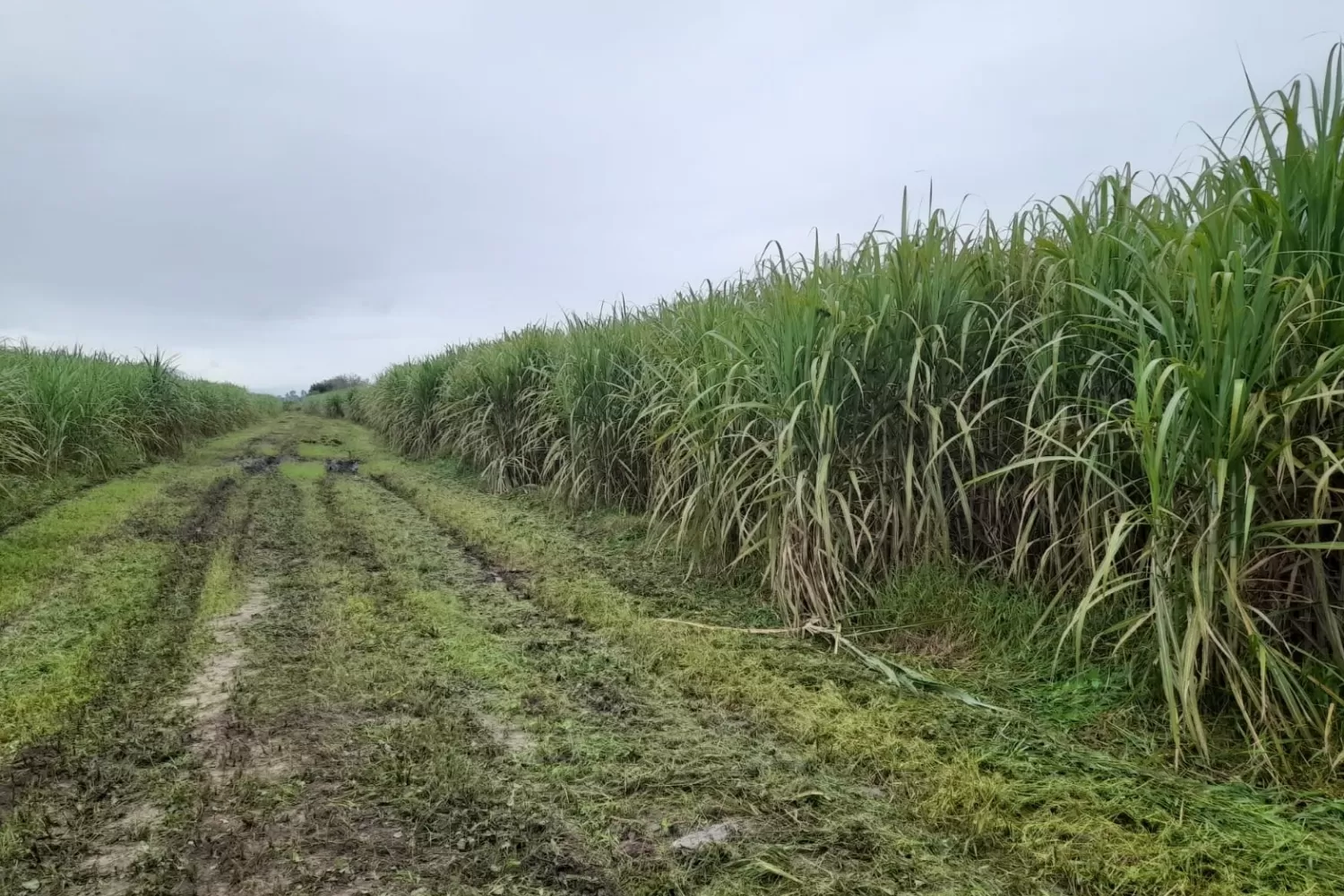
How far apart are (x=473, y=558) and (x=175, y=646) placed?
1.73m

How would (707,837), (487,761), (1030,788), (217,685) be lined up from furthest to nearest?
(217,685) < (487,761) < (1030,788) < (707,837)

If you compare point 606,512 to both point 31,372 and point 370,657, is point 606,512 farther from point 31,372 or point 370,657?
point 31,372

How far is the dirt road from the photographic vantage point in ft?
4.82

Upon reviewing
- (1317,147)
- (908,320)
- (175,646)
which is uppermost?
(1317,147)

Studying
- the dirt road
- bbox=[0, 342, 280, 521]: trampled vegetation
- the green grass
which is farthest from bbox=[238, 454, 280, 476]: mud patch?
the green grass

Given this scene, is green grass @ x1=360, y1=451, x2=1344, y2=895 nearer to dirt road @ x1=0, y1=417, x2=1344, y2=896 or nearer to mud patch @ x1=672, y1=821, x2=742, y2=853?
dirt road @ x1=0, y1=417, x2=1344, y2=896

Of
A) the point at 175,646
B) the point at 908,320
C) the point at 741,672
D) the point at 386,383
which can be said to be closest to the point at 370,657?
the point at 175,646

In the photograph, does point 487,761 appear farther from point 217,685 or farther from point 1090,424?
point 1090,424

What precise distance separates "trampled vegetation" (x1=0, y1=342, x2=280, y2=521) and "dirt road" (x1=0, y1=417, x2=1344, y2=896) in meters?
3.69

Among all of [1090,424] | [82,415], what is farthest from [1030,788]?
[82,415]

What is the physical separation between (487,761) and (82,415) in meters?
7.70

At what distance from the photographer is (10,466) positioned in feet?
20.2

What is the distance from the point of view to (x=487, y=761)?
1.91 meters

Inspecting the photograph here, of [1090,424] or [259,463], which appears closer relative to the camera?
[1090,424]
